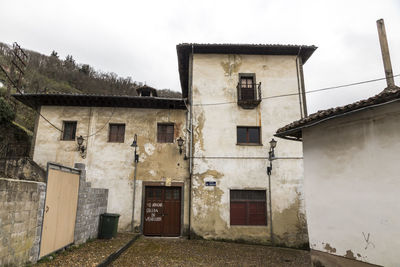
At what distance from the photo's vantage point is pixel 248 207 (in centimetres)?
1103

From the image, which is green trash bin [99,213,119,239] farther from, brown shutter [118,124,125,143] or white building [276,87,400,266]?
white building [276,87,400,266]

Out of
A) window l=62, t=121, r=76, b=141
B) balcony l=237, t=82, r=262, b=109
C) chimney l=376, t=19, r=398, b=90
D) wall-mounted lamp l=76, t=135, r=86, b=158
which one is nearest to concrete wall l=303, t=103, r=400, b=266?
chimney l=376, t=19, r=398, b=90

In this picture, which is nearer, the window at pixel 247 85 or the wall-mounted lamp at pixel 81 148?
the wall-mounted lamp at pixel 81 148

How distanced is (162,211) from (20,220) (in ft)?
21.8

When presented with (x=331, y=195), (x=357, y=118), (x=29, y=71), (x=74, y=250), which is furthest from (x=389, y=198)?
(x=29, y=71)

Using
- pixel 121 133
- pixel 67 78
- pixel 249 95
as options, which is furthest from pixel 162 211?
pixel 67 78

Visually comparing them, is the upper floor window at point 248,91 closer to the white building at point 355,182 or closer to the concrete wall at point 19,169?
the white building at point 355,182

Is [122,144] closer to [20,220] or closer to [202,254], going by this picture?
[202,254]

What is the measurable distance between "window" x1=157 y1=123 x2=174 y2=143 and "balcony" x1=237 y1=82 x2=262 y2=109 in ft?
11.5

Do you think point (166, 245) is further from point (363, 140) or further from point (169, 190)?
point (363, 140)

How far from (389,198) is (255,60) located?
30.2 ft

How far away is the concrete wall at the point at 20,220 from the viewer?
4.81 metres

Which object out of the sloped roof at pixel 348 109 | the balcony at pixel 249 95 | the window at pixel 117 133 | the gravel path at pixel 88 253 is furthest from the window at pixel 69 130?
the sloped roof at pixel 348 109

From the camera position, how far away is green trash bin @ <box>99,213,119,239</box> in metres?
9.65
